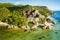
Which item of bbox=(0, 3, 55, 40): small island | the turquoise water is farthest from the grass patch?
the turquoise water

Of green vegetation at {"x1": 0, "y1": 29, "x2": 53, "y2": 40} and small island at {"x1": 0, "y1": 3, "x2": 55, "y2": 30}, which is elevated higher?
small island at {"x1": 0, "y1": 3, "x2": 55, "y2": 30}

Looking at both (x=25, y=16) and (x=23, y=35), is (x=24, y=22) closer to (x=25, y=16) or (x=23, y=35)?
(x=25, y=16)

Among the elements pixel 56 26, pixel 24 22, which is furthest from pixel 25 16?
pixel 56 26

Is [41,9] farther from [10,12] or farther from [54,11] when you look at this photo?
[10,12]

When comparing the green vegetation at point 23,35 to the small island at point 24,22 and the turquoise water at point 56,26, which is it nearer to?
the small island at point 24,22

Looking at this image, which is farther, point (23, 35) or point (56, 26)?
point (56, 26)

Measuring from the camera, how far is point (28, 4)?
334 centimetres

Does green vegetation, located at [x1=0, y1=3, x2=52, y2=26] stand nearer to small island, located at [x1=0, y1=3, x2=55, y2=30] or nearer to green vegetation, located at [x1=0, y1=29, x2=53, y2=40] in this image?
small island, located at [x1=0, y1=3, x2=55, y2=30]

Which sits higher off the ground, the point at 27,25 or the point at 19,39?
the point at 27,25

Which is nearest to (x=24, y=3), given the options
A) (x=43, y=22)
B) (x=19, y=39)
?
(x=43, y=22)

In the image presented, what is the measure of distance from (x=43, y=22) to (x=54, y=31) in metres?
0.30

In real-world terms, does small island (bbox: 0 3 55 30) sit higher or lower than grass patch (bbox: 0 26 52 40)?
higher

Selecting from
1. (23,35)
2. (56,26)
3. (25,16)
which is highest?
(25,16)

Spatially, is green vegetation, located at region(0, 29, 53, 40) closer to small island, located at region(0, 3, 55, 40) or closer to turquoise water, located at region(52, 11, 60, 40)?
small island, located at region(0, 3, 55, 40)
